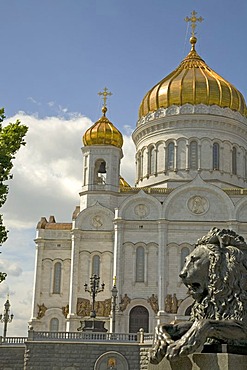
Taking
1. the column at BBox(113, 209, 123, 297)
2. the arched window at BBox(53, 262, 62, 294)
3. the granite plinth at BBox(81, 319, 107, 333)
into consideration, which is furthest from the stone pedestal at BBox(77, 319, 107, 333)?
the arched window at BBox(53, 262, 62, 294)

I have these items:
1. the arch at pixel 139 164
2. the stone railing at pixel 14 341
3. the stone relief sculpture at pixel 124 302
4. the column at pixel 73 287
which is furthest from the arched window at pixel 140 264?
the stone railing at pixel 14 341

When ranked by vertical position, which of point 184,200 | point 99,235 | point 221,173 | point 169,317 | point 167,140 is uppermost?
point 167,140

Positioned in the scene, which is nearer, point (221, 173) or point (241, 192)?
point (241, 192)

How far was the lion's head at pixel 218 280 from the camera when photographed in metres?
4.46

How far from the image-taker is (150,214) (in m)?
39.3

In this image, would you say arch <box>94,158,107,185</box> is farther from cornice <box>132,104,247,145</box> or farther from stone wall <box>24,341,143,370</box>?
stone wall <box>24,341,143,370</box>

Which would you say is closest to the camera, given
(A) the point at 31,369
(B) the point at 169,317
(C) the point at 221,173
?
(A) the point at 31,369

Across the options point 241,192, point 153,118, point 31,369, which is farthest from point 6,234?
point 153,118

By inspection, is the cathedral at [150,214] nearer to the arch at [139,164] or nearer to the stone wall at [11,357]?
the arch at [139,164]

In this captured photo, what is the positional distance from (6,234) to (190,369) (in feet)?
44.2

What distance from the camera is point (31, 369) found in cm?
2742

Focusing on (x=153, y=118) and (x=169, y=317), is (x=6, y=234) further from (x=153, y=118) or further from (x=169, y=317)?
(x=153, y=118)

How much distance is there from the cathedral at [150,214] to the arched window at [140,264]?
7 cm

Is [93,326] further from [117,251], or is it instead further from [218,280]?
[218,280]
